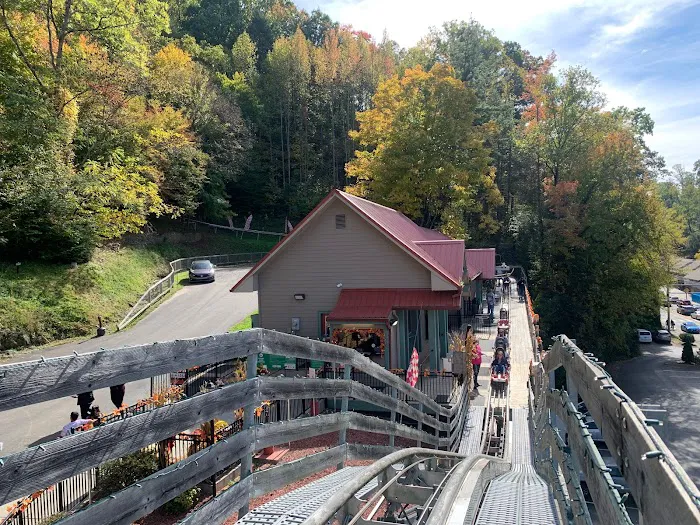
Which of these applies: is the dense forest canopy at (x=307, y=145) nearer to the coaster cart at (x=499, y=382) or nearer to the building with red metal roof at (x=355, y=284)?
the building with red metal roof at (x=355, y=284)

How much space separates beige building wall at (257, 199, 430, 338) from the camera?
17.4 metres

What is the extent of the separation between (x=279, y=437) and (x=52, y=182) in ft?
72.2

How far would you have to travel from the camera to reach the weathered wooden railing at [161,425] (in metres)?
→ 1.96

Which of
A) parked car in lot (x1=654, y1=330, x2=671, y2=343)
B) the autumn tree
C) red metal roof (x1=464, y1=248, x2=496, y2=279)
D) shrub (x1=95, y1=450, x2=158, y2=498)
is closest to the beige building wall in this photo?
shrub (x1=95, y1=450, x2=158, y2=498)

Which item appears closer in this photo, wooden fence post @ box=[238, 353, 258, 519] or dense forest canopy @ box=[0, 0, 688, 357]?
wooden fence post @ box=[238, 353, 258, 519]

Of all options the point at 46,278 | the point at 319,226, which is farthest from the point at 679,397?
the point at 46,278

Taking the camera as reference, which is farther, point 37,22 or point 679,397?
point 679,397

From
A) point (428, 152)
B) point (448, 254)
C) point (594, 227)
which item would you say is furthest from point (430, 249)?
point (594, 227)

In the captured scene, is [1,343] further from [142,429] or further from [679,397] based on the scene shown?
[679,397]

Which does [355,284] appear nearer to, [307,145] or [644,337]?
[307,145]

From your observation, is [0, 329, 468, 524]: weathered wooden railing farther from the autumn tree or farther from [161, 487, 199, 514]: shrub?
the autumn tree

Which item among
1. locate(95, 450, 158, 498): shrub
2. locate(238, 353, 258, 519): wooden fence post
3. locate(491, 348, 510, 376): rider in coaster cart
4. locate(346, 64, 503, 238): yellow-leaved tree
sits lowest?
locate(491, 348, 510, 376): rider in coaster cart

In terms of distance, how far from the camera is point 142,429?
2502 millimetres

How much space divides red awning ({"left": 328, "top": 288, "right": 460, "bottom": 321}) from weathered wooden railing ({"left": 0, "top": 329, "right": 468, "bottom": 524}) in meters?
11.6
